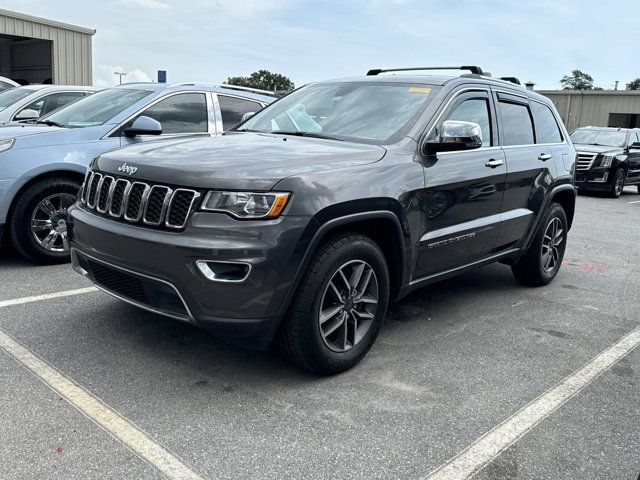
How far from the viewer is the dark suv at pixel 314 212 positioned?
2.98m

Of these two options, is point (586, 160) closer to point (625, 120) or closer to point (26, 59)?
point (26, 59)

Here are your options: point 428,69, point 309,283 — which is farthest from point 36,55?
point 309,283

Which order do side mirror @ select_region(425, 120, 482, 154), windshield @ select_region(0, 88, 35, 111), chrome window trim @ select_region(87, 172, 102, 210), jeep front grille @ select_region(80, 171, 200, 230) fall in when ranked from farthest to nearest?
windshield @ select_region(0, 88, 35, 111), side mirror @ select_region(425, 120, 482, 154), chrome window trim @ select_region(87, 172, 102, 210), jeep front grille @ select_region(80, 171, 200, 230)

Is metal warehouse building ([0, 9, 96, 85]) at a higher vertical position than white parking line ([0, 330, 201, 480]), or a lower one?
higher

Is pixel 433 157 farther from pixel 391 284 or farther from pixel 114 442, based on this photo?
pixel 114 442

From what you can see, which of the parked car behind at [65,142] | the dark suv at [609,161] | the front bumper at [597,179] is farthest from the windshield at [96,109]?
the front bumper at [597,179]

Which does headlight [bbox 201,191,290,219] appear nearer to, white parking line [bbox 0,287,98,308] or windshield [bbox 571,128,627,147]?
white parking line [bbox 0,287,98,308]

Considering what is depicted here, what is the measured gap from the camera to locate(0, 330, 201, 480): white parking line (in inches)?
100

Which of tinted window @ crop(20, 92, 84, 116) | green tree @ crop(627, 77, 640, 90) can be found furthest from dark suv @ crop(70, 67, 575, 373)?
green tree @ crop(627, 77, 640, 90)

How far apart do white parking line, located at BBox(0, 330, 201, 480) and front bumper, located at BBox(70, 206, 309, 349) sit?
1.85 ft

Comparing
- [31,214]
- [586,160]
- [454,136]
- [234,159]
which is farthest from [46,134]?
[586,160]

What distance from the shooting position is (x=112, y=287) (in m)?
3.43

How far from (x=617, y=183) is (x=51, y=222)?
45.9 feet

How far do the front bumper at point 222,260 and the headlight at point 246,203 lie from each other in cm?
4
